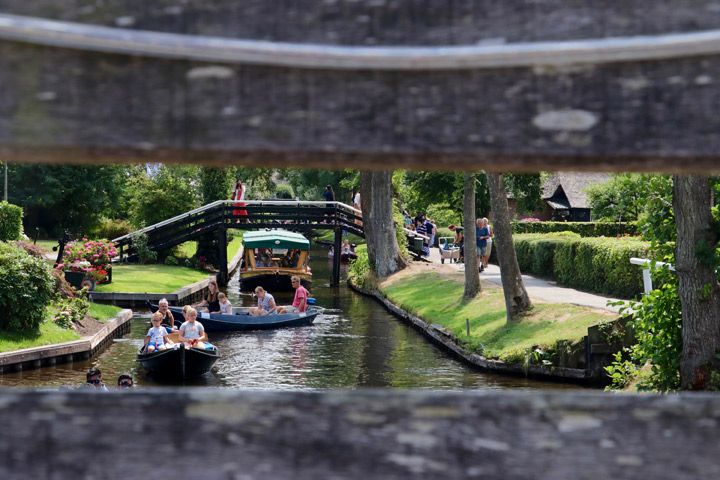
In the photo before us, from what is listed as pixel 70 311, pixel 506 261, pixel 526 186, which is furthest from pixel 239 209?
pixel 506 261

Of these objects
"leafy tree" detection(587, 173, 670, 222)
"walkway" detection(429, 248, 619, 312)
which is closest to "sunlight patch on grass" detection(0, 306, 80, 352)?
"walkway" detection(429, 248, 619, 312)

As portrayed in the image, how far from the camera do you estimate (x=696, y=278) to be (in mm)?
10461

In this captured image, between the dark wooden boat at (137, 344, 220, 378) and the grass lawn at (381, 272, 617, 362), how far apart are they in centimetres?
514

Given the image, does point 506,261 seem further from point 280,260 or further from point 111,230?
point 111,230

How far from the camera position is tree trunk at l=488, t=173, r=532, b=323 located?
19.6 m

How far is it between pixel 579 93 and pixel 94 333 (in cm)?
1928

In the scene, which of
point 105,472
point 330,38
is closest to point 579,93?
point 330,38

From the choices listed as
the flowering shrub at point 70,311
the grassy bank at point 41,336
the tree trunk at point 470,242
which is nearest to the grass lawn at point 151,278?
the flowering shrub at point 70,311

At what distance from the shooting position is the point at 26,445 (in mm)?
2166

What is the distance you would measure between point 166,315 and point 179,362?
240 cm

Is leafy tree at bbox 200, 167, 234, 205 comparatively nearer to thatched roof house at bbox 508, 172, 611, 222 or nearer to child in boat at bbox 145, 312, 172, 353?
thatched roof house at bbox 508, 172, 611, 222

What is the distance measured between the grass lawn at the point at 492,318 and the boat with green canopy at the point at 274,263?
20.5 ft

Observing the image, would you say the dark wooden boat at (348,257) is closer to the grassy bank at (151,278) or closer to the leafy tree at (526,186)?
the leafy tree at (526,186)

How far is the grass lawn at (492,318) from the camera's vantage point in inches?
687
